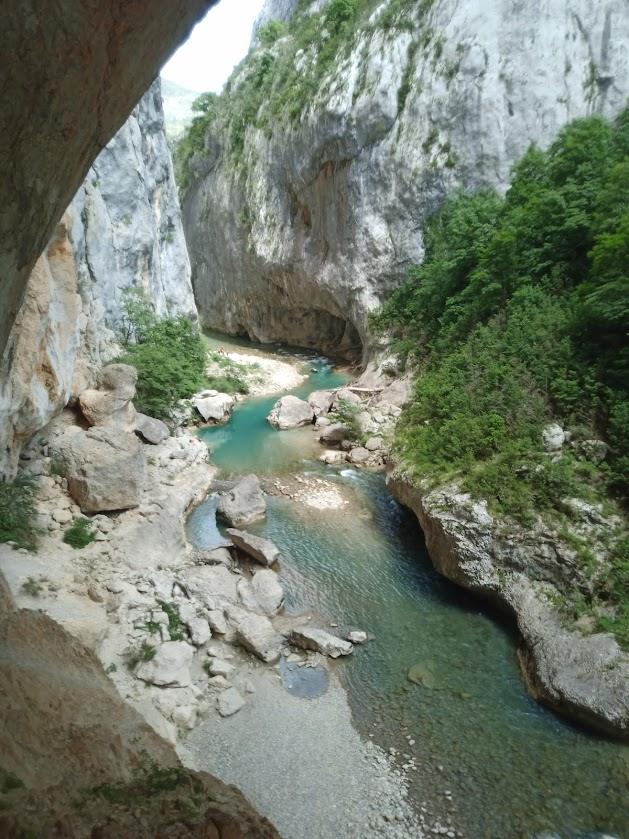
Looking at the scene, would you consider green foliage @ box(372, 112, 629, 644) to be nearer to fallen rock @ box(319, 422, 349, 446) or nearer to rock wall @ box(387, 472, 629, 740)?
rock wall @ box(387, 472, 629, 740)

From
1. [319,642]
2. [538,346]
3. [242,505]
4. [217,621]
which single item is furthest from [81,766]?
[538,346]

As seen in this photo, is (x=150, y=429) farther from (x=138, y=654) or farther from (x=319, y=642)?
(x=319, y=642)

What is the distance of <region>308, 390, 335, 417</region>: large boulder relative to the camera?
20.3m

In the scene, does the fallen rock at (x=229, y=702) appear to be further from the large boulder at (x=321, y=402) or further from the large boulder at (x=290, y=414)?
the large boulder at (x=321, y=402)

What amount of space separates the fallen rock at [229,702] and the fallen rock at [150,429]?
27.8 feet

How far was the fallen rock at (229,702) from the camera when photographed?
7347mm

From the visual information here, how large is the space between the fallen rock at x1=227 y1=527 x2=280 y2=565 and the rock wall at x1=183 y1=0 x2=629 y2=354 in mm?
14696

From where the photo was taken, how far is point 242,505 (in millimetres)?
12953

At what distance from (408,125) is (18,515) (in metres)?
20.8

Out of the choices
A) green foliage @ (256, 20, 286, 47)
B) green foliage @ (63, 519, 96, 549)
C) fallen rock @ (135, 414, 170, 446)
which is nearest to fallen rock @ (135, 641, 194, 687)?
green foliage @ (63, 519, 96, 549)

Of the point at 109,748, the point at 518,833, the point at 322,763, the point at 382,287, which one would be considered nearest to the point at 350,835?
the point at 322,763

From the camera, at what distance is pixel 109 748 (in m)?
4.70

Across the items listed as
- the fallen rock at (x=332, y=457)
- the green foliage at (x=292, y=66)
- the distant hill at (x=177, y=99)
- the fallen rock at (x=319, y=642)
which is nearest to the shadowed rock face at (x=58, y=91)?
the fallen rock at (x=319, y=642)

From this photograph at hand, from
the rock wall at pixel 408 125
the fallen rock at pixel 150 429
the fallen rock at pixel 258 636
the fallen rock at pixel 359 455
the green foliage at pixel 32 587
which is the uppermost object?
the rock wall at pixel 408 125
